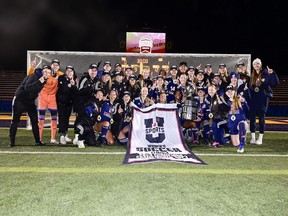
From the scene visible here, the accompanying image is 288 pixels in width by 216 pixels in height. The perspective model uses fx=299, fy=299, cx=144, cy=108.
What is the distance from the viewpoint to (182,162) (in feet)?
15.1

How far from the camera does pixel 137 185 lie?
344cm

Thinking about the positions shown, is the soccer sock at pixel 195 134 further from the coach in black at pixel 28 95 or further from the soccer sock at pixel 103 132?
the coach in black at pixel 28 95

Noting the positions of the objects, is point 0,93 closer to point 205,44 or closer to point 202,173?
point 205,44

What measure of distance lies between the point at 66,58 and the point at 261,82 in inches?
237

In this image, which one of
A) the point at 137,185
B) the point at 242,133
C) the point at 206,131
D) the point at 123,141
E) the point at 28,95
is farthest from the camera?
the point at 206,131

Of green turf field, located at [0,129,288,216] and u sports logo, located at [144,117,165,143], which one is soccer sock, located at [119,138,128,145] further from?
green turf field, located at [0,129,288,216]

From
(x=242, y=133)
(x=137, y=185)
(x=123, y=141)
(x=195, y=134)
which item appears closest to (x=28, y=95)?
(x=123, y=141)

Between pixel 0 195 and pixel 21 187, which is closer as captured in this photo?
pixel 0 195

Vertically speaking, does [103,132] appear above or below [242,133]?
below

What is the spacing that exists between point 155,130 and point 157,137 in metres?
0.18

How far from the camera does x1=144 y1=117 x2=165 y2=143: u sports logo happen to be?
5766 millimetres

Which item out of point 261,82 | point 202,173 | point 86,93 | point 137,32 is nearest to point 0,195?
point 202,173

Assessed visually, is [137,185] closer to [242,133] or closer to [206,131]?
[242,133]

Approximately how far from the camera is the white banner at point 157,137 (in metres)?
4.88
